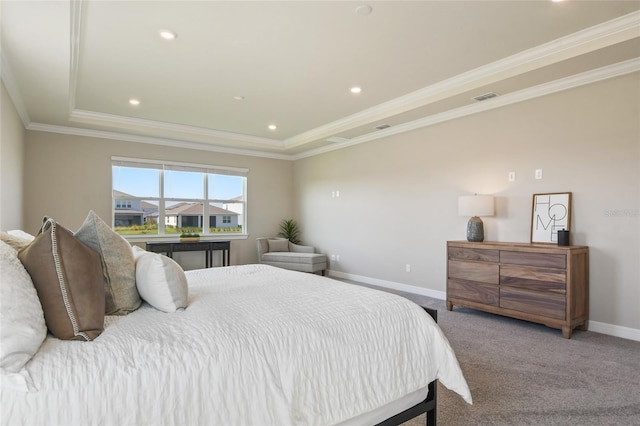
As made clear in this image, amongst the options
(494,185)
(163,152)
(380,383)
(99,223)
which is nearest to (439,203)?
(494,185)

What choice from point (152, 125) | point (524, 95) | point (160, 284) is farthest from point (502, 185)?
point (152, 125)

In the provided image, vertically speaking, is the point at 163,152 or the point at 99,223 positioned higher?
the point at 163,152

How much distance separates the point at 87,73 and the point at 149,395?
Answer: 12.8 feet

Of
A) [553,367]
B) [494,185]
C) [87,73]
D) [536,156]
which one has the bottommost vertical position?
[553,367]

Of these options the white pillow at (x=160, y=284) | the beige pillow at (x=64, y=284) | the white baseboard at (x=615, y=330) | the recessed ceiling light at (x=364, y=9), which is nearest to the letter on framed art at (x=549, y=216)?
the white baseboard at (x=615, y=330)

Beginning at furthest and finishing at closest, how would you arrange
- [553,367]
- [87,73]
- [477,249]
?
[477,249] → [87,73] → [553,367]

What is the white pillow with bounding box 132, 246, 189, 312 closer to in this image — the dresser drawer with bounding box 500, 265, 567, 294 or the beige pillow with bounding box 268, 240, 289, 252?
the dresser drawer with bounding box 500, 265, 567, 294

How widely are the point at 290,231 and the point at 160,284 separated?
6028mm

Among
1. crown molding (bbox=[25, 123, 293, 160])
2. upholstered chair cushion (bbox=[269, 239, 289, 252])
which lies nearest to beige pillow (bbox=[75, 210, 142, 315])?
crown molding (bbox=[25, 123, 293, 160])

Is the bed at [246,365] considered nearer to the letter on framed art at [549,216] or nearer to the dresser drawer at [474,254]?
the dresser drawer at [474,254]

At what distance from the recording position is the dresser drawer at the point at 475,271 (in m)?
3.86

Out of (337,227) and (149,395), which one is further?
(337,227)

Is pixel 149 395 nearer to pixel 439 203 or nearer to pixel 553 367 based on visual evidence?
pixel 553 367

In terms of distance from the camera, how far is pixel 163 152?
20.8 ft
